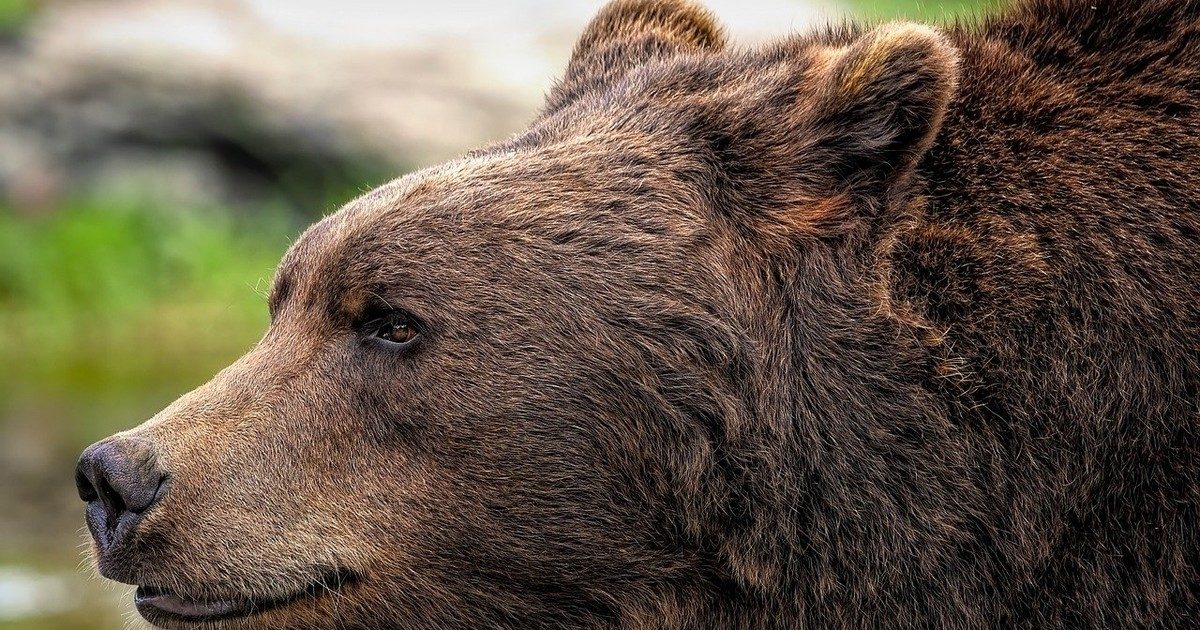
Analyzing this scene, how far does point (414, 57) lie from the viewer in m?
14.8

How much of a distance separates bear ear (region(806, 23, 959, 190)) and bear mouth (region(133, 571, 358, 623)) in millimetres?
1696

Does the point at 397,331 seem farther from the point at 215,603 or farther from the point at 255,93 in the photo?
the point at 255,93

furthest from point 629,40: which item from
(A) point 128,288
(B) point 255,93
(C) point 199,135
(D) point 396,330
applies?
(C) point 199,135

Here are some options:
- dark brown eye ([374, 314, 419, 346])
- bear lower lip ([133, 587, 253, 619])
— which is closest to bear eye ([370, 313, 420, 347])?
dark brown eye ([374, 314, 419, 346])

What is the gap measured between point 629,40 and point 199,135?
31.2 ft

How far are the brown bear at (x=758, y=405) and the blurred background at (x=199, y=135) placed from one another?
270 inches

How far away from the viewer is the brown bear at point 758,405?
3.99 metres

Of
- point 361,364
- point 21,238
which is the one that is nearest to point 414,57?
point 21,238

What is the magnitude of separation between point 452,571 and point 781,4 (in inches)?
468

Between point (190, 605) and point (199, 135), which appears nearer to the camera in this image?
point (190, 605)

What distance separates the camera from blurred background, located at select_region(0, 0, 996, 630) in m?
12.1

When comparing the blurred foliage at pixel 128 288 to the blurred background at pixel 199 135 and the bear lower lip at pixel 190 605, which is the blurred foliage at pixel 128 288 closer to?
the blurred background at pixel 199 135

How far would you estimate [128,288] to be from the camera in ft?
41.2

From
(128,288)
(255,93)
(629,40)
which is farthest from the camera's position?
(255,93)
